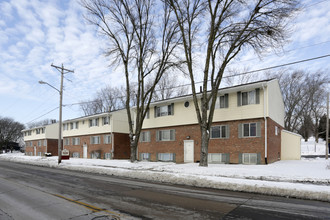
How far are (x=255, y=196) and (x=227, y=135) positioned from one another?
1260 centimetres

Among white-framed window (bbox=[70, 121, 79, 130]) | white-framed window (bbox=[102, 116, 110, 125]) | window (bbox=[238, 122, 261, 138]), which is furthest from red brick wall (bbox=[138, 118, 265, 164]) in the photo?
white-framed window (bbox=[70, 121, 79, 130])

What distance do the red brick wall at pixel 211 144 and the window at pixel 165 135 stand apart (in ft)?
1.21

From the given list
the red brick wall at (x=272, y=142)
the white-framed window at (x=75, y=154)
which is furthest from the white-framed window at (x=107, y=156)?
the red brick wall at (x=272, y=142)

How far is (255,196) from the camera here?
897 cm

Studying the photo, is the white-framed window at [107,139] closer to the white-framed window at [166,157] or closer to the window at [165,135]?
the window at [165,135]

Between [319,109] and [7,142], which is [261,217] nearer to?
[319,109]

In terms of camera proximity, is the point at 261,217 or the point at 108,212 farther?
the point at 108,212

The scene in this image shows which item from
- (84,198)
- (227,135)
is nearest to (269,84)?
(227,135)

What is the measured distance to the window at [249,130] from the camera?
19528 millimetres

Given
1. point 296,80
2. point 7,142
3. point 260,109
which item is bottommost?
point 7,142

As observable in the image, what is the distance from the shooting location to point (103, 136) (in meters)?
36.8

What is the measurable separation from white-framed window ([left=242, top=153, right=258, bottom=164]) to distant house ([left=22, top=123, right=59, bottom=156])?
46790 millimetres

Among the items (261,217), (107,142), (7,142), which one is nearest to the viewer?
(261,217)

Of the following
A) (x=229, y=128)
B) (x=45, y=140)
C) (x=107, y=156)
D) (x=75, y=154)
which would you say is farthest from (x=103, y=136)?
(x=45, y=140)
